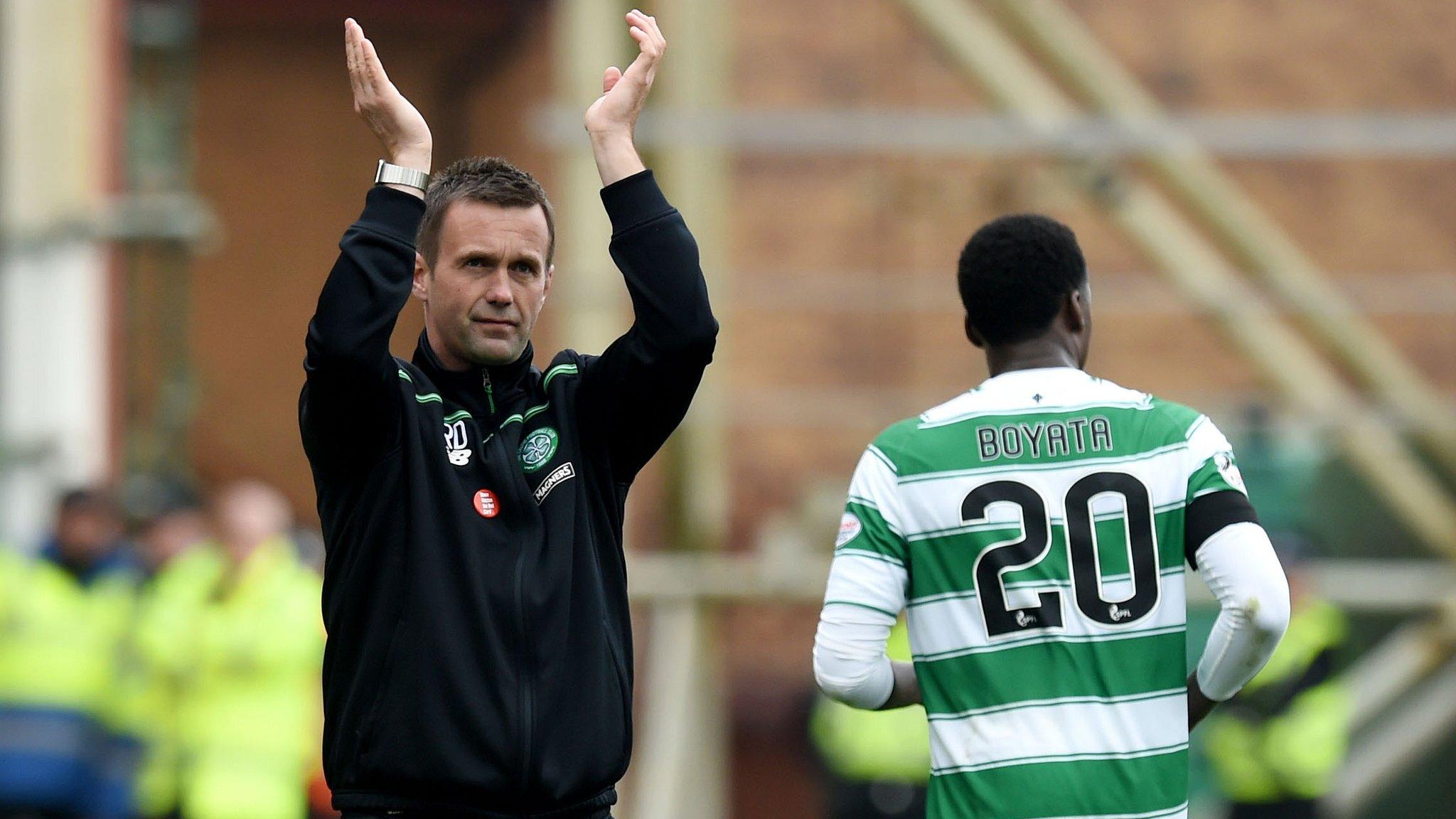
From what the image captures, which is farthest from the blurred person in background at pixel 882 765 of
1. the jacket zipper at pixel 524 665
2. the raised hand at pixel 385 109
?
the raised hand at pixel 385 109

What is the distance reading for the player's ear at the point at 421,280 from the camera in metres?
3.21

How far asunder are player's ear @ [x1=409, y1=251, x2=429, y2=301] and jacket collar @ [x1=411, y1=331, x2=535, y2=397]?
7cm

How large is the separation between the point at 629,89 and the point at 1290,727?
556cm

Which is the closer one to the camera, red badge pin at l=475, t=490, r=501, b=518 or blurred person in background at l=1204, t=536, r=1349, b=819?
red badge pin at l=475, t=490, r=501, b=518

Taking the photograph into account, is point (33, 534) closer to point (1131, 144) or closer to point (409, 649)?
point (1131, 144)

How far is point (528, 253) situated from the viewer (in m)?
3.14

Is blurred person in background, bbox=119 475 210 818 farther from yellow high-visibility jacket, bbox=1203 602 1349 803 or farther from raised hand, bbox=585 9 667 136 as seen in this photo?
raised hand, bbox=585 9 667 136

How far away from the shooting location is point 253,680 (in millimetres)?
7688

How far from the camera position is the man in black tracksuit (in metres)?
2.95

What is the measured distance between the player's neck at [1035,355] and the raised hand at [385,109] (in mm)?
999

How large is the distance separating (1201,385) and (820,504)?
2.96m

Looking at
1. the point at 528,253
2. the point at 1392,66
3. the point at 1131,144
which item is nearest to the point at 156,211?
the point at 1131,144

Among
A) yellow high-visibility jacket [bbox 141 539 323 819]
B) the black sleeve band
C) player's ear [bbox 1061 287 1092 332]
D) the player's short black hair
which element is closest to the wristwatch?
the player's short black hair

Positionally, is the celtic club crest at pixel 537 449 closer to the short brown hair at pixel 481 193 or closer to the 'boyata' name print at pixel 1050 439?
the short brown hair at pixel 481 193
